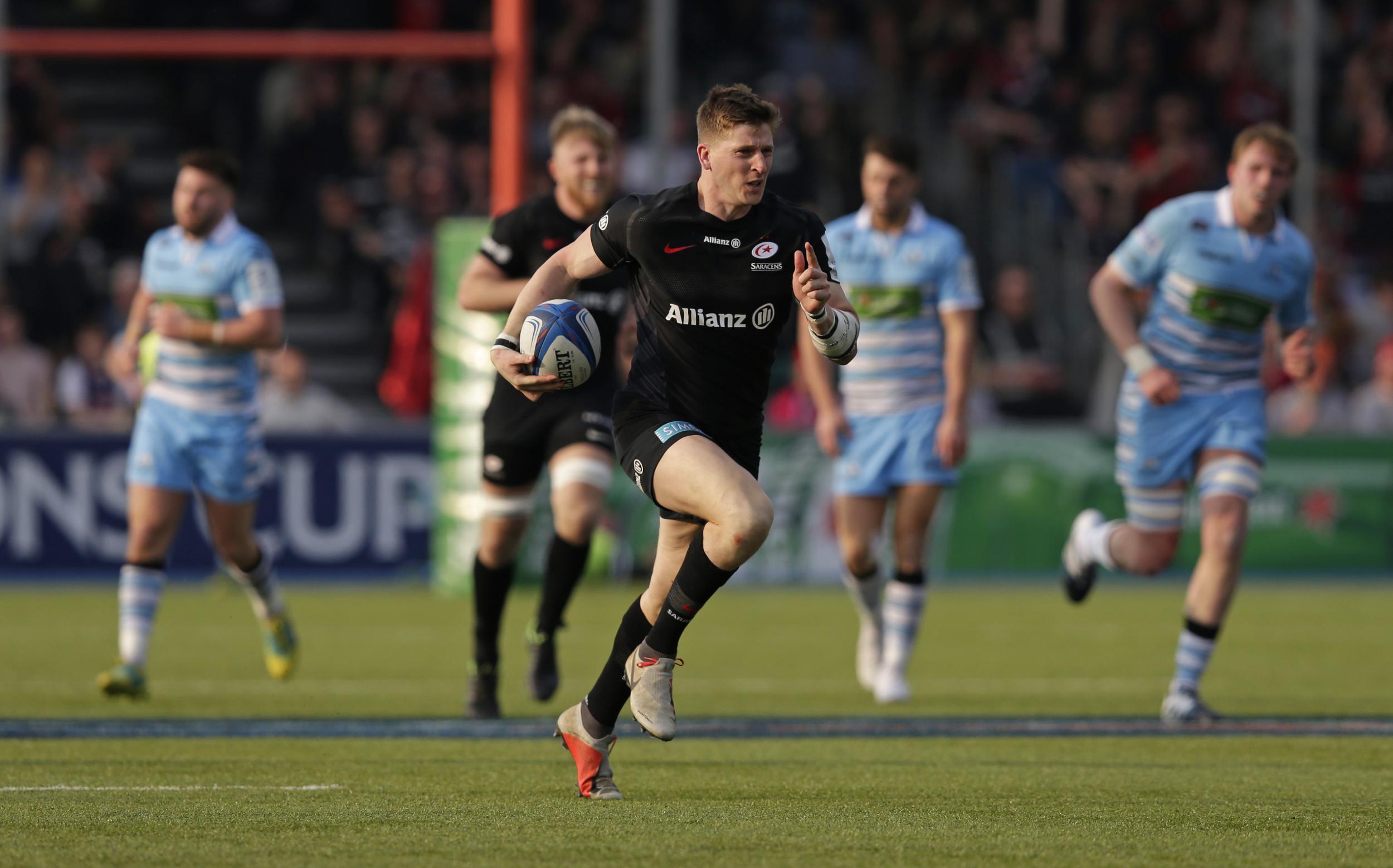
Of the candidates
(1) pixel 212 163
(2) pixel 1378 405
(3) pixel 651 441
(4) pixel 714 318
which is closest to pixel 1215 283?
(4) pixel 714 318

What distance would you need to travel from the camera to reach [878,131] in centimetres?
2044

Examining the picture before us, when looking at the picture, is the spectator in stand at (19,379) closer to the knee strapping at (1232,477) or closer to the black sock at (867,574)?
the black sock at (867,574)

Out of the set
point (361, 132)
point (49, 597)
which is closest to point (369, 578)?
point (49, 597)

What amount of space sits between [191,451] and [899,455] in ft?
10.8

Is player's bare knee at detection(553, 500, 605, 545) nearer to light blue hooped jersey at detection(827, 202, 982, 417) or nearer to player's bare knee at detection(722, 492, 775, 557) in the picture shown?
light blue hooped jersey at detection(827, 202, 982, 417)

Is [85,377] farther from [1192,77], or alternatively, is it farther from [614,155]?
[1192,77]

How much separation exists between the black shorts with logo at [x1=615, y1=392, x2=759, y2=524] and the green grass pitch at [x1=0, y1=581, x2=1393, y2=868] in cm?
97

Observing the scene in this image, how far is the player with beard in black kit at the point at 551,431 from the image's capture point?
841 centimetres

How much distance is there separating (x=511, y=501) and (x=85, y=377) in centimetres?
915

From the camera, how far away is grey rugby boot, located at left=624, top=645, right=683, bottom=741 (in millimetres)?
5812

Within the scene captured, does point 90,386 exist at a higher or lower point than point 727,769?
lower

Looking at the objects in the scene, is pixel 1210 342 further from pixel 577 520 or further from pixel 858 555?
pixel 577 520

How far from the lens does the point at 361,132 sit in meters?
19.5

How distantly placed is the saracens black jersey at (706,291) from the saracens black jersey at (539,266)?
2.10 meters
